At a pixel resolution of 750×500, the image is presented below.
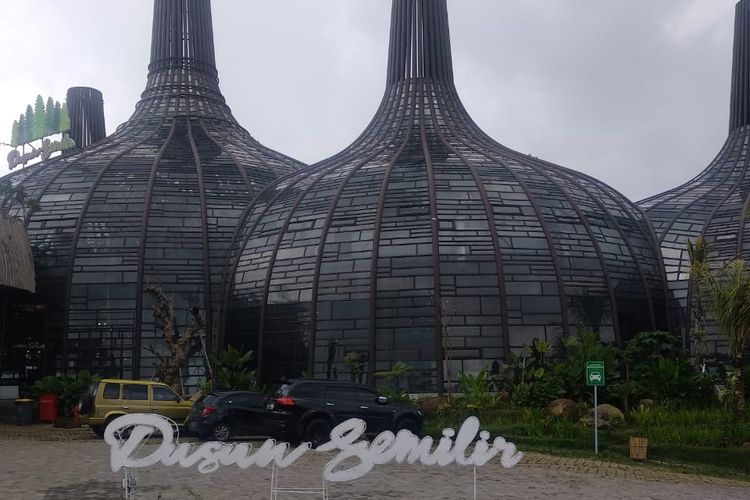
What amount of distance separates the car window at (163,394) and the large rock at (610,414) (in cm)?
1106

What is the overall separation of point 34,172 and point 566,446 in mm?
25215

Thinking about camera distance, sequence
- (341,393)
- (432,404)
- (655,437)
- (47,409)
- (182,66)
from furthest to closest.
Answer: (182,66) < (47,409) < (432,404) < (341,393) < (655,437)

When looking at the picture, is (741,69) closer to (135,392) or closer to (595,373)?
(595,373)

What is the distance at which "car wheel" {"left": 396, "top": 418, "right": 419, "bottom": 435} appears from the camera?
850 inches

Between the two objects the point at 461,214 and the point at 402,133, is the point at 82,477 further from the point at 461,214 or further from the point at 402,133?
the point at 402,133

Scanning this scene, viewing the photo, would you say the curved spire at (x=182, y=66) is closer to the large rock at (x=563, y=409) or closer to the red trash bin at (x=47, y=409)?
the red trash bin at (x=47, y=409)

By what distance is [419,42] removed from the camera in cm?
3762

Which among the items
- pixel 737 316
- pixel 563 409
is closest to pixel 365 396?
pixel 563 409

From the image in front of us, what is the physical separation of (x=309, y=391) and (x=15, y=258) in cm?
1283

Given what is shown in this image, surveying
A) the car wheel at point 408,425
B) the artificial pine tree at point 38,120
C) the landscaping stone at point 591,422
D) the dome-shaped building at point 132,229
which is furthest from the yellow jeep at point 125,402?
the artificial pine tree at point 38,120

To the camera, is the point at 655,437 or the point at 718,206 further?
the point at 718,206

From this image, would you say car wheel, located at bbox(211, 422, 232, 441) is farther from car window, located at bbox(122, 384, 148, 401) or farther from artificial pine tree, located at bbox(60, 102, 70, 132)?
artificial pine tree, located at bbox(60, 102, 70, 132)

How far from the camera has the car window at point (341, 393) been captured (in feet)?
69.6

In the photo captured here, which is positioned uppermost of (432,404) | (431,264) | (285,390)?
(431,264)
